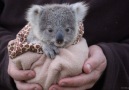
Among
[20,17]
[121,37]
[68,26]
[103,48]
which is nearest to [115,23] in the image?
[121,37]

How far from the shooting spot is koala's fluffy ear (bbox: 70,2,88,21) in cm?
266

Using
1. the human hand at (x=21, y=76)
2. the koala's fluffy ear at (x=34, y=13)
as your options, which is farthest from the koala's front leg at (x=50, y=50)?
the koala's fluffy ear at (x=34, y=13)

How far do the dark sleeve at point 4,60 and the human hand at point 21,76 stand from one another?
129mm

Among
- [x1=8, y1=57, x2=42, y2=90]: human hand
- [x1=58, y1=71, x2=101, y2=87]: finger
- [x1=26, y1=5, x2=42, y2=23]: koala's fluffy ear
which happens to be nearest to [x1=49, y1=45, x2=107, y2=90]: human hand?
[x1=58, y1=71, x2=101, y2=87]: finger

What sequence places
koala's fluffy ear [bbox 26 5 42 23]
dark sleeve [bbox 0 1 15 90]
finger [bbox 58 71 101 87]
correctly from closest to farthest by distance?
1. finger [bbox 58 71 101 87]
2. koala's fluffy ear [bbox 26 5 42 23]
3. dark sleeve [bbox 0 1 15 90]

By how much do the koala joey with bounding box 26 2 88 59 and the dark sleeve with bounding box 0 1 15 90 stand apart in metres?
0.36

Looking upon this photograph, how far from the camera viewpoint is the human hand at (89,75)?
2389mm

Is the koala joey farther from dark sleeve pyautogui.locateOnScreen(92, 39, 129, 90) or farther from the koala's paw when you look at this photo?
dark sleeve pyautogui.locateOnScreen(92, 39, 129, 90)

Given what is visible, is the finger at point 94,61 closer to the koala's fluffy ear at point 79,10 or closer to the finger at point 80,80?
the finger at point 80,80

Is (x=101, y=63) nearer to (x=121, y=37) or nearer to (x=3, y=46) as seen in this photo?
(x=121, y=37)

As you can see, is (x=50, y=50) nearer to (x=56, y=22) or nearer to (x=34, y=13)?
(x=56, y=22)

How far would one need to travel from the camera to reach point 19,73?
97.1 inches

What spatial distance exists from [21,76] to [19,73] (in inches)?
0.9

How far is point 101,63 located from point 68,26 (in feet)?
1.10
